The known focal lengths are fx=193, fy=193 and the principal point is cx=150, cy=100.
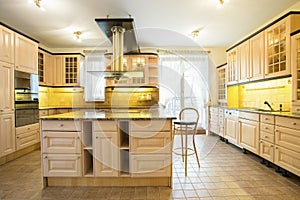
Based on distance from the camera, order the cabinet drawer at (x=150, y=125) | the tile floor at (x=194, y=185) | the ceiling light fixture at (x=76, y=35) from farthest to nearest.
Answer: the ceiling light fixture at (x=76, y=35), the cabinet drawer at (x=150, y=125), the tile floor at (x=194, y=185)

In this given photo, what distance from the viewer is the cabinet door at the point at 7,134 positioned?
10.2 feet

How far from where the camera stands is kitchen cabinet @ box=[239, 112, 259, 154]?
323 centimetres

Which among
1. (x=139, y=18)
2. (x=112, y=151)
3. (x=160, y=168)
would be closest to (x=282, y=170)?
(x=160, y=168)

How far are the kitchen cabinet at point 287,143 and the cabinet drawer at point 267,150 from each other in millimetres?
90

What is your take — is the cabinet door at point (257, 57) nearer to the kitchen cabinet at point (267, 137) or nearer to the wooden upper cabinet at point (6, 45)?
the kitchen cabinet at point (267, 137)

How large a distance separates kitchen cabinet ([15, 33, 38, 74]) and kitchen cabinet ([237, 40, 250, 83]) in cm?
439

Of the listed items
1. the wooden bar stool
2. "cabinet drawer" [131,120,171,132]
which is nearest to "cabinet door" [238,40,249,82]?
the wooden bar stool

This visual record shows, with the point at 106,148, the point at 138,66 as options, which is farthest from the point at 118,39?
the point at 138,66

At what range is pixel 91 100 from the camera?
17.7 ft

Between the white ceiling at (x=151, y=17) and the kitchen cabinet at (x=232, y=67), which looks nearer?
the white ceiling at (x=151, y=17)

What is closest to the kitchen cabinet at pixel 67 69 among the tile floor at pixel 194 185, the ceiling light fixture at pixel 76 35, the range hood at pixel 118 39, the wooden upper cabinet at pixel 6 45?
the ceiling light fixture at pixel 76 35

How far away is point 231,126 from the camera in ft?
13.6

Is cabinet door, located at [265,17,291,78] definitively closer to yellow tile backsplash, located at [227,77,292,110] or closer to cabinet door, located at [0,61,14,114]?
yellow tile backsplash, located at [227,77,292,110]

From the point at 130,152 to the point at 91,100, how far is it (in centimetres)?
343
